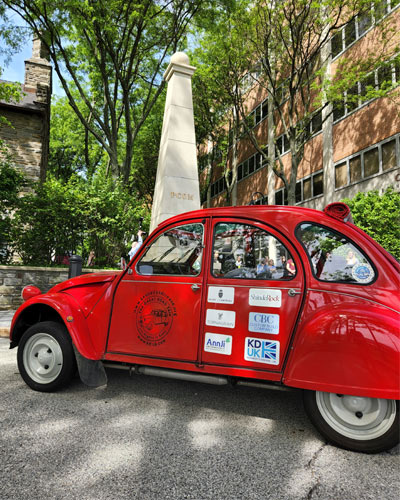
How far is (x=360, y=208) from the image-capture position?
13.1 metres

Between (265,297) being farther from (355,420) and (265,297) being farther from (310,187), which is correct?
(310,187)

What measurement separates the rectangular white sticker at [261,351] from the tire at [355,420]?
1.22 feet

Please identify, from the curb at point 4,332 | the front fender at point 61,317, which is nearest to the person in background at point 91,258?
the curb at point 4,332

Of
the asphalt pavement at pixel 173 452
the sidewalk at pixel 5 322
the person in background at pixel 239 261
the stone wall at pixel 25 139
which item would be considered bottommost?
the asphalt pavement at pixel 173 452

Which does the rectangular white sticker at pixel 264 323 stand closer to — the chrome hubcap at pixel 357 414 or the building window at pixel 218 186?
the chrome hubcap at pixel 357 414

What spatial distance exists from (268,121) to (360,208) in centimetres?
1118

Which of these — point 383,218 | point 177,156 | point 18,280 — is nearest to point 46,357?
point 18,280

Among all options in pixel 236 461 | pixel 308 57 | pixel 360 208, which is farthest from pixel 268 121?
pixel 236 461

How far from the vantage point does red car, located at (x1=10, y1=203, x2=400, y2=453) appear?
7.78 feet

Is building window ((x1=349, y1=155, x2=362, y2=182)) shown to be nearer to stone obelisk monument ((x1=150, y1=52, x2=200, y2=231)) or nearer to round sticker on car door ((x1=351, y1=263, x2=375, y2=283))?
stone obelisk monument ((x1=150, y1=52, x2=200, y2=231))

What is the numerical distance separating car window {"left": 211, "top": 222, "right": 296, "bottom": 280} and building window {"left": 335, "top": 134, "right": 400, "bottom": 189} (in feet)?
43.6

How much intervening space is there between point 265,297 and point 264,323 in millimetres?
214

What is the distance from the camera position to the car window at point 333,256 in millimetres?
2615

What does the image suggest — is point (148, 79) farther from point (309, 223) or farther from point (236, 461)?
point (236, 461)
